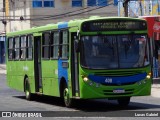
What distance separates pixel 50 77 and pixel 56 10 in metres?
49.0

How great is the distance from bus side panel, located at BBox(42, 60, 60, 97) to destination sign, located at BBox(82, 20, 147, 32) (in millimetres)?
2823

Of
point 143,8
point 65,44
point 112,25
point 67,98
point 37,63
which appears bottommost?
point 67,98

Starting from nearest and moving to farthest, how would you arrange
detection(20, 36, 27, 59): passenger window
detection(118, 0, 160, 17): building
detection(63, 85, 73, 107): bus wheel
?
detection(63, 85, 73, 107): bus wheel → detection(20, 36, 27, 59): passenger window → detection(118, 0, 160, 17): building

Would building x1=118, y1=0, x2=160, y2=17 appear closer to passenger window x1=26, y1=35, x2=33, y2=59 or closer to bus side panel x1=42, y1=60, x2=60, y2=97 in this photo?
passenger window x1=26, y1=35, x2=33, y2=59

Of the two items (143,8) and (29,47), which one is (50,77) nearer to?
(29,47)

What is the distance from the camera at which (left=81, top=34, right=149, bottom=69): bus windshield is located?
18.5m

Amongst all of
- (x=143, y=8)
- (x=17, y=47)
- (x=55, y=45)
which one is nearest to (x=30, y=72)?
(x=17, y=47)

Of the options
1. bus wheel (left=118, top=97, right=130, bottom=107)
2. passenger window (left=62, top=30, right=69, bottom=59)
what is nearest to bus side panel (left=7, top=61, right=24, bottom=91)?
passenger window (left=62, top=30, right=69, bottom=59)

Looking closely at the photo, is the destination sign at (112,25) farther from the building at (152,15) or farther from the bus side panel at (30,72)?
the building at (152,15)

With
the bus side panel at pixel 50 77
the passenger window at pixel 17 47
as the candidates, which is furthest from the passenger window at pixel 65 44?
the passenger window at pixel 17 47

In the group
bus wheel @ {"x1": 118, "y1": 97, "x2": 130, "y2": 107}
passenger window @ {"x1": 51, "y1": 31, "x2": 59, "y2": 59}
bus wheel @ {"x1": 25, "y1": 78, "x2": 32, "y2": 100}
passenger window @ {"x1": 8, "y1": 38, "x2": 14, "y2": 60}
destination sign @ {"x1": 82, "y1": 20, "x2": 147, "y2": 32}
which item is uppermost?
destination sign @ {"x1": 82, "y1": 20, "x2": 147, "y2": 32}

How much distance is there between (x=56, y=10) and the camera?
70.6 m

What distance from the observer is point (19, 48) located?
25.8m

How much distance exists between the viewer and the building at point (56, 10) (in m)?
69.6
